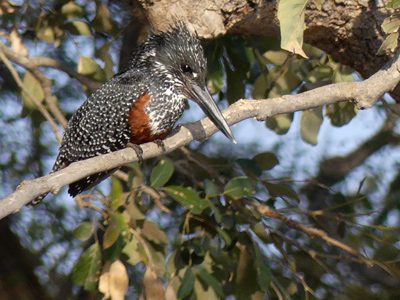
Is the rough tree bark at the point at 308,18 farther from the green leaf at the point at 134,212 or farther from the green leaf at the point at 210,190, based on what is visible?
the green leaf at the point at 134,212

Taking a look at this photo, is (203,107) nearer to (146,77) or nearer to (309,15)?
(146,77)

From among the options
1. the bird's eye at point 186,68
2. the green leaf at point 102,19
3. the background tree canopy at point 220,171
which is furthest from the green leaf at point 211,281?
the green leaf at point 102,19

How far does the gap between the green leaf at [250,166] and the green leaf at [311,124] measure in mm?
293

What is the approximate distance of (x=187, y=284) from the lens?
2.44m

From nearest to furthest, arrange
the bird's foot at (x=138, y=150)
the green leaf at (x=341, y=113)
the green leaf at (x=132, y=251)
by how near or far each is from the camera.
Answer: the bird's foot at (x=138, y=150) → the green leaf at (x=132, y=251) → the green leaf at (x=341, y=113)

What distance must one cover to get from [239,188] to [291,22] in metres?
0.81

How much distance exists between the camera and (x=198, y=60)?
2582 mm

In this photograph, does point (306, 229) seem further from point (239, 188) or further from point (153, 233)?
point (153, 233)

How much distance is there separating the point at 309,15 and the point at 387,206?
1.73 meters

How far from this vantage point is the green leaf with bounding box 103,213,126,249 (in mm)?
2352

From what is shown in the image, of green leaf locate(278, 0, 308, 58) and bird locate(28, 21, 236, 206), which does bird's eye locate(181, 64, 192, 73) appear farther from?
green leaf locate(278, 0, 308, 58)

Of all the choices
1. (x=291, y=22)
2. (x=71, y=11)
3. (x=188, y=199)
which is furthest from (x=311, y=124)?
(x=71, y=11)

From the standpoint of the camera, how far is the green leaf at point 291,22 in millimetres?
1982

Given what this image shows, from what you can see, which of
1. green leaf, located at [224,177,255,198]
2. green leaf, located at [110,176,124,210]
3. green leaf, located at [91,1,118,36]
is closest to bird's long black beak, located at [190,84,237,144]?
green leaf, located at [224,177,255,198]
